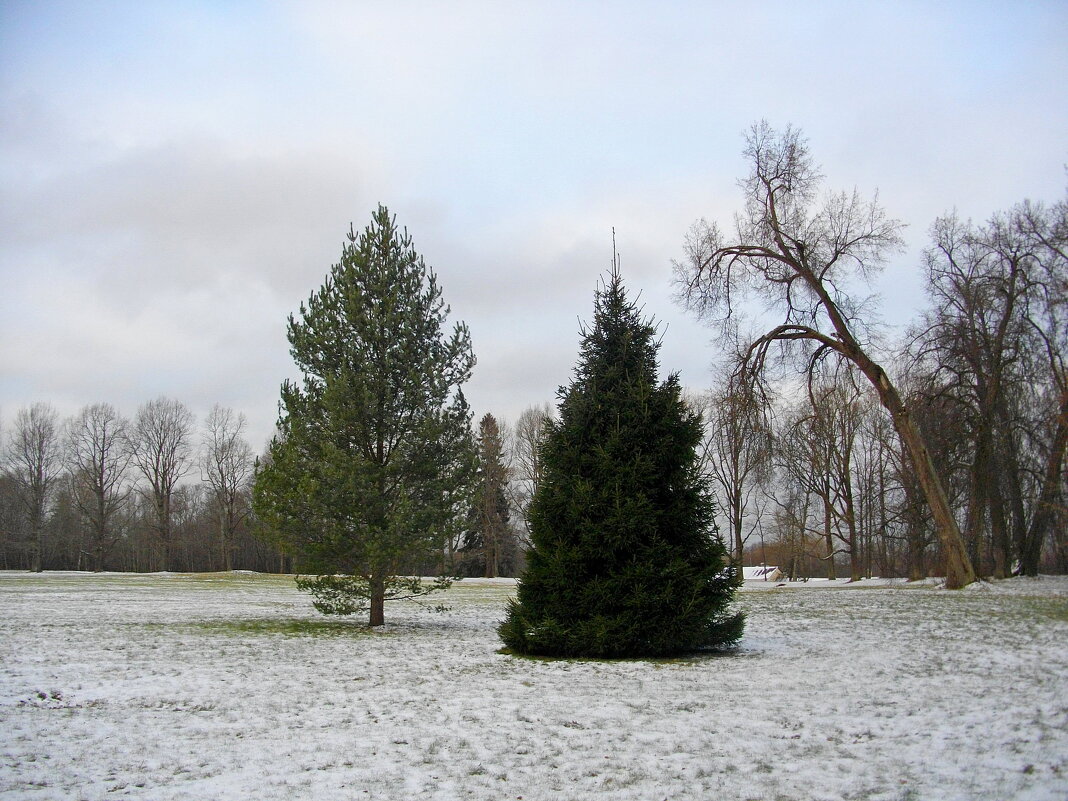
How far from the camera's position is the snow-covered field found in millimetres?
5203

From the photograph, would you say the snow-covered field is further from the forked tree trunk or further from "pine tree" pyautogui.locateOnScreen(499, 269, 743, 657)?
the forked tree trunk

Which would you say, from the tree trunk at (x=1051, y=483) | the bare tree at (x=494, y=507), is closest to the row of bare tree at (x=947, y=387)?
the tree trunk at (x=1051, y=483)

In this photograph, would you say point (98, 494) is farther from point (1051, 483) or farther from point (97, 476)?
point (1051, 483)

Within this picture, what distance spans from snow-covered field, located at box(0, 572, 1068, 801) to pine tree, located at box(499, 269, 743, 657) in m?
0.62

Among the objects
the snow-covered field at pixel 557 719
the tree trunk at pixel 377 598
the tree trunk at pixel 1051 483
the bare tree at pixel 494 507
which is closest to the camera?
the snow-covered field at pixel 557 719

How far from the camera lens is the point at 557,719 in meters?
7.16

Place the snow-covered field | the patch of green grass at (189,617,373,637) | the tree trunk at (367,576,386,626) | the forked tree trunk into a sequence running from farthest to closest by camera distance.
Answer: the forked tree trunk → the tree trunk at (367,576,386,626) → the patch of green grass at (189,617,373,637) → the snow-covered field

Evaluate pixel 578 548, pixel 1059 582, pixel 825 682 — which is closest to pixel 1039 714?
pixel 1059 582

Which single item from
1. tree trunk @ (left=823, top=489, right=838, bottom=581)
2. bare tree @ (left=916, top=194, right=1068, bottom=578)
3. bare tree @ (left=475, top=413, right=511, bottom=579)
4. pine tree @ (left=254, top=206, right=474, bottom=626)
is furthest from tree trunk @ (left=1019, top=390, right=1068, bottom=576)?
bare tree @ (left=475, top=413, right=511, bottom=579)

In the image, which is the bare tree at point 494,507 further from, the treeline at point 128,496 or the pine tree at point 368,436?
the pine tree at point 368,436

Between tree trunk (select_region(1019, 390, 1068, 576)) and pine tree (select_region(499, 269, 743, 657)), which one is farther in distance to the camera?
pine tree (select_region(499, 269, 743, 657))

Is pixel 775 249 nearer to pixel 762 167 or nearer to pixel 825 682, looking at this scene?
pixel 762 167

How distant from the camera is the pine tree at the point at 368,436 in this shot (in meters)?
15.1

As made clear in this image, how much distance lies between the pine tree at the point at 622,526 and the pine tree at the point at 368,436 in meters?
4.28
